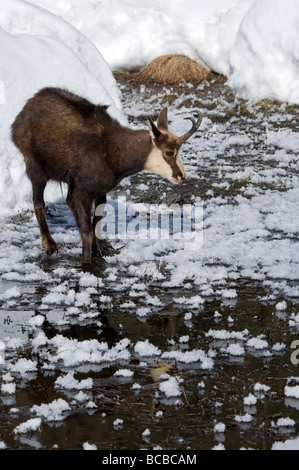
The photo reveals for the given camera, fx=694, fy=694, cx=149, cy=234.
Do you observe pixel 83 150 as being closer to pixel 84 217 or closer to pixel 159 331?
pixel 84 217

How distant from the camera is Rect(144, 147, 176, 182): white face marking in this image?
8312mm

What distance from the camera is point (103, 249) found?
27.8 feet

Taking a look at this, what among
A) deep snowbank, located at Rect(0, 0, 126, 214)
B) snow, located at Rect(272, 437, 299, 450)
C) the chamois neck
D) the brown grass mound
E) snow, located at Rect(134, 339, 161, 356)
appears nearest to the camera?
snow, located at Rect(272, 437, 299, 450)

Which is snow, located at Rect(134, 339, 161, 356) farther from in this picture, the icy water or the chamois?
the chamois

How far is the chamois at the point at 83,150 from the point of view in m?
7.99

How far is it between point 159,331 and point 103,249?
2496 millimetres

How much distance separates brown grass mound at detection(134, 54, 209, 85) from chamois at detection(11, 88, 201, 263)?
9783 mm

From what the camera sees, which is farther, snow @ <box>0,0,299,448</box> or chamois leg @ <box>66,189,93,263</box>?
chamois leg @ <box>66,189,93,263</box>

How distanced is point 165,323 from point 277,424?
1.98m

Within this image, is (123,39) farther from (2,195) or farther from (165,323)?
(165,323)

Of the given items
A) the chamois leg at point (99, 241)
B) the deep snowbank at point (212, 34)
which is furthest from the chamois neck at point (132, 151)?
the deep snowbank at point (212, 34)

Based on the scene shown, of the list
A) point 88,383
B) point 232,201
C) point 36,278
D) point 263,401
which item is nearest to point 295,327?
point 263,401

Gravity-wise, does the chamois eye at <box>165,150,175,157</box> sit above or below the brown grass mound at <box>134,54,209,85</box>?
below

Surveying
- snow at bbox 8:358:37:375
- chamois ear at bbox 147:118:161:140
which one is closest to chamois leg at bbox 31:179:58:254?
chamois ear at bbox 147:118:161:140
